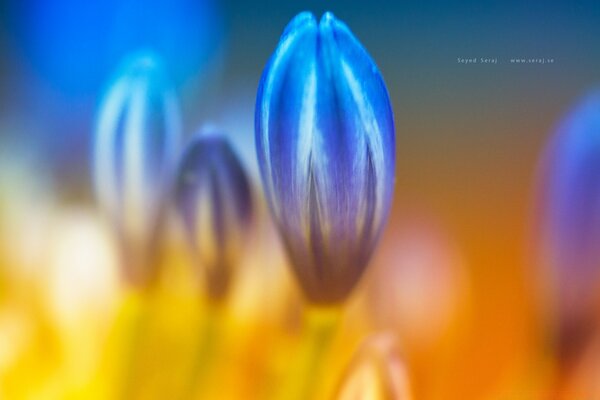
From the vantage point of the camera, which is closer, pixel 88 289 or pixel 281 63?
pixel 281 63

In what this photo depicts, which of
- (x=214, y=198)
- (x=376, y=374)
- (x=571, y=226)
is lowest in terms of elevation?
(x=376, y=374)

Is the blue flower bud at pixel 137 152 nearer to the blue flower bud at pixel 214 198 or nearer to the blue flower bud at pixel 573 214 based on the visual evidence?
the blue flower bud at pixel 214 198

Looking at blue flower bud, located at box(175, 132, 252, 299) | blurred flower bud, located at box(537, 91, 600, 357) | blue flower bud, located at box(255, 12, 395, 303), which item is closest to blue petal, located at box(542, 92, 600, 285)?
blurred flower bud, located at box(537, 91, 600, 357)

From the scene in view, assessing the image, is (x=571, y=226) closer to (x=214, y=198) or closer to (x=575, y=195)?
(x=575, y=195)

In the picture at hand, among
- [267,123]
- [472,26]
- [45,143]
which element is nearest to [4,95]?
[45,143]

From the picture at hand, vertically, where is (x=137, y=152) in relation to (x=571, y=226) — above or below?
above

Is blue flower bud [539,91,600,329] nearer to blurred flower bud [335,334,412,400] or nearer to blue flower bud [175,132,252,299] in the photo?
blurred flower bud [335,334,412,400]

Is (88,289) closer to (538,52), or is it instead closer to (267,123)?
(267,123)

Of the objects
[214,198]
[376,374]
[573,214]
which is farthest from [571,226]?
[214,198]
